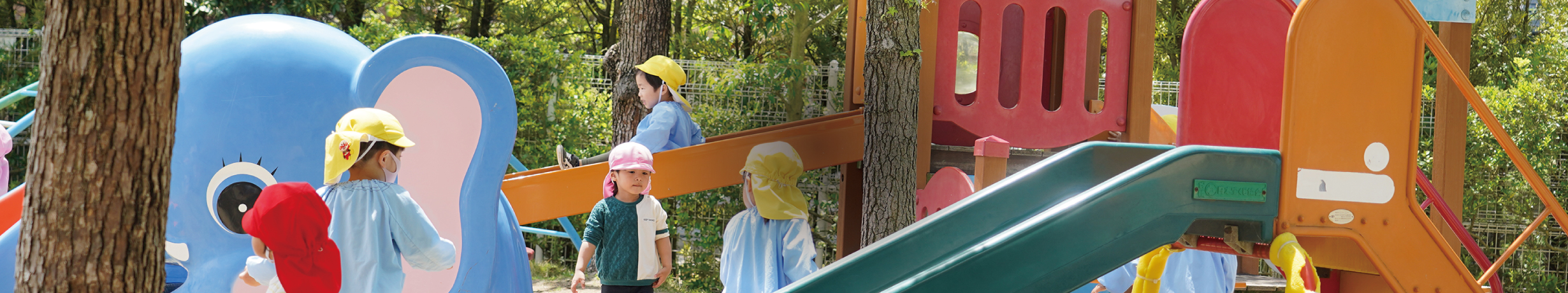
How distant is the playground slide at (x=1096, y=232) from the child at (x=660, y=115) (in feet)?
7.69

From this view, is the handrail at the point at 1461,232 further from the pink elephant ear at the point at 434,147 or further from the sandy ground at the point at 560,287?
the sandy ground at the point at 560,287

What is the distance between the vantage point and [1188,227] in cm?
294

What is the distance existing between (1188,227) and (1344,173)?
465 millimetres

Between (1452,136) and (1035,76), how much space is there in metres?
2.33

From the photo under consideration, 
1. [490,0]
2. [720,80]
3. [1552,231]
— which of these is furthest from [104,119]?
[490,0]

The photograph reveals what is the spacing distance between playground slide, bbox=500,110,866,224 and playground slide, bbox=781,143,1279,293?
1.75 meters

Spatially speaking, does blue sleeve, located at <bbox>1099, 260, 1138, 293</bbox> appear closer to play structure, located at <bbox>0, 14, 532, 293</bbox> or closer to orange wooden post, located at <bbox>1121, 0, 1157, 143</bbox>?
orange wooden post, located at <bbox>1121, 0, 1157, 143</bbox>

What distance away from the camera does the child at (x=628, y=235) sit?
4129 millimetres

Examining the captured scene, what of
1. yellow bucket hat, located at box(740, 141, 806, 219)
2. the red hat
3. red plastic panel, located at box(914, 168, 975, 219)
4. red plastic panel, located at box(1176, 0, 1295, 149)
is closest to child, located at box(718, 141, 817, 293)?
yellow bucket hat, located at box(740, 141, 806, 219)

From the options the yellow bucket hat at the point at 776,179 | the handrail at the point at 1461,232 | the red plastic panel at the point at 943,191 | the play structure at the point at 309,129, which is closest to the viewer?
the play structure at the point at 309,129

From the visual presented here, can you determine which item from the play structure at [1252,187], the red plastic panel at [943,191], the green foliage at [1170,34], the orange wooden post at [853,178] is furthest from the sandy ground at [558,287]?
the green foliage at [1170,34]

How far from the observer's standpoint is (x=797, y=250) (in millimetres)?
5094

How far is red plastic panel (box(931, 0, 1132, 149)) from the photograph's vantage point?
5.21 meters

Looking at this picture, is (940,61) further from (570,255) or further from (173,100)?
(570,255)
